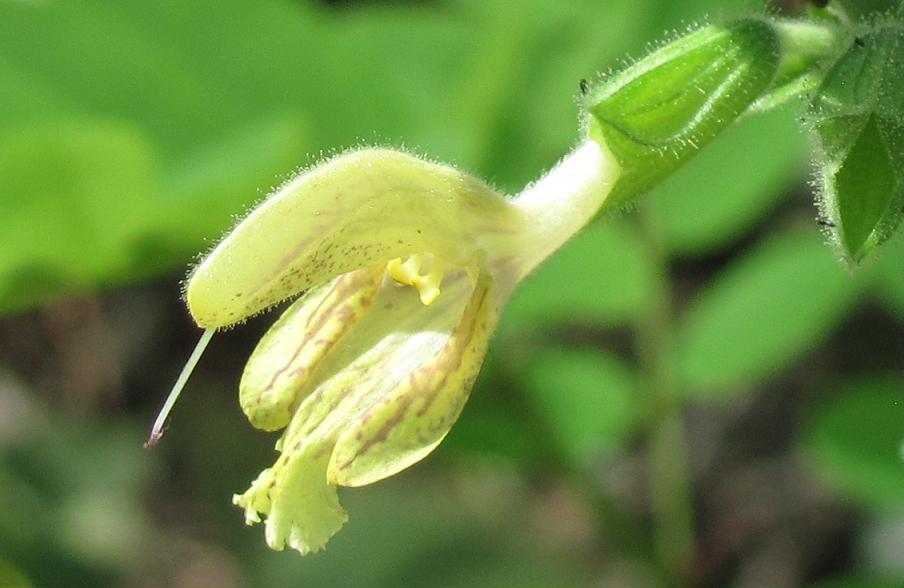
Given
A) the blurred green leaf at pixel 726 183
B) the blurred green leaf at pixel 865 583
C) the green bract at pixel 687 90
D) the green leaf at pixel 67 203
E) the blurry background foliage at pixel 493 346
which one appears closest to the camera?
the green bract at pixel 687 90

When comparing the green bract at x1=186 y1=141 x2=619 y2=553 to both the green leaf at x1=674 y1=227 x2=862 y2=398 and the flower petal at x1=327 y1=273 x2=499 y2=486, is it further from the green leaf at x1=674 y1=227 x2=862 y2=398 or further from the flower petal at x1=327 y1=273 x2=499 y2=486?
the green leaf at x1=674 y1=227 x2=862 y2=398

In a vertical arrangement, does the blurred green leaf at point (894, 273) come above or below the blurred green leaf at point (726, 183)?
below

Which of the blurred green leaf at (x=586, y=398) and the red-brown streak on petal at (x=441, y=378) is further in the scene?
the blurred green leaf at (x=586, y=398)

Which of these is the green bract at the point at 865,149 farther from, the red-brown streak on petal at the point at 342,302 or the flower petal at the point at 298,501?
the flower petal at the point at 298,501

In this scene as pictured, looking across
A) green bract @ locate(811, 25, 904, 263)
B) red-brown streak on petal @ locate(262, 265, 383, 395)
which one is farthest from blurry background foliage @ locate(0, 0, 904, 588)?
red-brown streak on petal @ locate(262, 265, 383, 395)

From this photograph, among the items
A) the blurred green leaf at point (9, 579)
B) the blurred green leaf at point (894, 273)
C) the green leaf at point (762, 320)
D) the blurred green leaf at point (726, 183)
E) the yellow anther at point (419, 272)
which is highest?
the blurred green leaf at point (726, 183)

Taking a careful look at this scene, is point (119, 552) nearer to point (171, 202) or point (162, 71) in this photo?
point (162, 71)

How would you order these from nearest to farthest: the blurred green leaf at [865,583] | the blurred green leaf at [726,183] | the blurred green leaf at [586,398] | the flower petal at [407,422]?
1. the flower petal at [407,422]
2. the blurred green leaf at [865,583]
3. the blurred green leaf at [726,183]
4. the blurred green leaf at [586,398]

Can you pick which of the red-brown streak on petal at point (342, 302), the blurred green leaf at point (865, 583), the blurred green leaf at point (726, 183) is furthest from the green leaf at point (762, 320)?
the red-brown streak on petal at point (342, 302)
